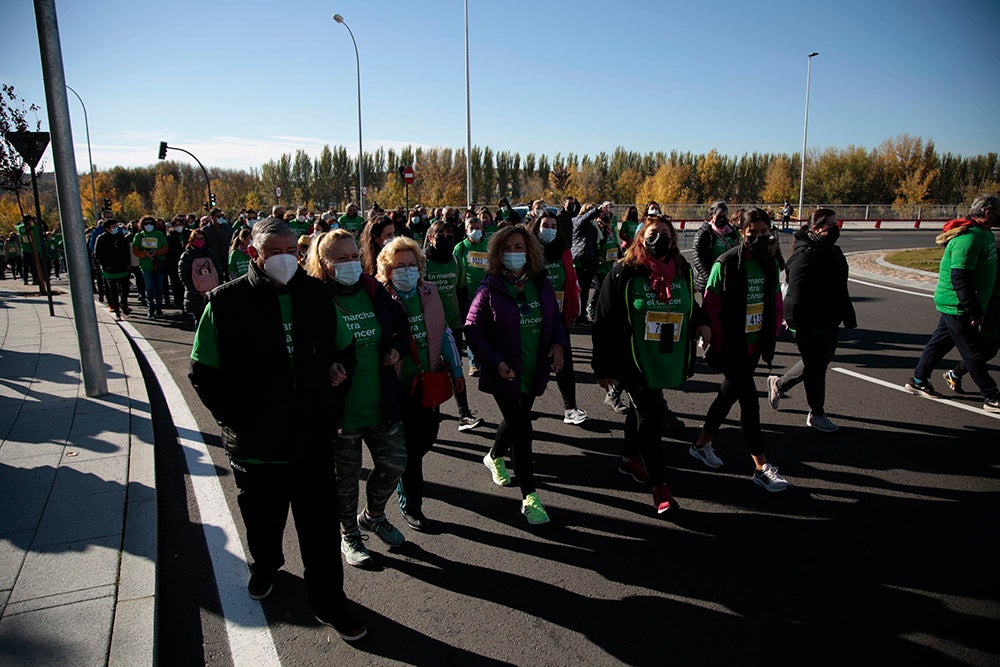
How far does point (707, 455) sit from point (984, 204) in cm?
362

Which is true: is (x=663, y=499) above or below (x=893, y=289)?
below

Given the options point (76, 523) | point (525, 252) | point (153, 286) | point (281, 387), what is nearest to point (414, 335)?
point (525, 252)

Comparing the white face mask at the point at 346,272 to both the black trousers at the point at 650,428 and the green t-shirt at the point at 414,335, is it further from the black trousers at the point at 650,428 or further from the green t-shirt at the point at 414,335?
the black trousers at the point at 650,428

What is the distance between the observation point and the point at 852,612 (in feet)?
10.2

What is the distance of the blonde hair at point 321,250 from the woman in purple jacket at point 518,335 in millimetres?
1072

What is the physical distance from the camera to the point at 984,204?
571 centimetres

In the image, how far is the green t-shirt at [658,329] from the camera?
13.3ft

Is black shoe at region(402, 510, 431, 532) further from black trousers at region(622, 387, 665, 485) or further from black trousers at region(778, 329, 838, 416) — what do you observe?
black trousers at region(778, 329, 838, 416)

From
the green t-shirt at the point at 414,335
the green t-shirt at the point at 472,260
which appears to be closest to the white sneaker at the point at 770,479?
the green t-shirt at the point at 414,335

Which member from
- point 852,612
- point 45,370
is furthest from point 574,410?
point 45,370

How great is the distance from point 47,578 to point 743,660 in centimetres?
341

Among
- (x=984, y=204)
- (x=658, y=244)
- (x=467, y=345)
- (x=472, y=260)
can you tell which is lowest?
(x=467, y=345)

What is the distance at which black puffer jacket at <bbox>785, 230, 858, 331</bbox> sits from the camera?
531cm

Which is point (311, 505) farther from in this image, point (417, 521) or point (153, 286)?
point (153, 286)
